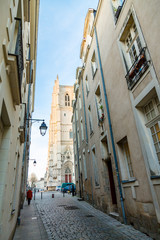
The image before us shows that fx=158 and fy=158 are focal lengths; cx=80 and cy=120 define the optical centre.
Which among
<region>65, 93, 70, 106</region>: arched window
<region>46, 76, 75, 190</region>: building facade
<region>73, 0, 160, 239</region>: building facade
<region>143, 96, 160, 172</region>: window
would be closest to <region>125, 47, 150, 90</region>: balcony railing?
<region>73, 0, 160, 239</region>: building facade

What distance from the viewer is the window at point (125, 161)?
6.35 m

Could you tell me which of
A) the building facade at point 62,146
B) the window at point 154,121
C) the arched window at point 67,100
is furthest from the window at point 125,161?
the arched window at point 67,100

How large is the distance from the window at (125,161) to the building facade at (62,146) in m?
41.8

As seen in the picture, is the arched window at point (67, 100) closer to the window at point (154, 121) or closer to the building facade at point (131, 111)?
the building facade at point (131, 111)

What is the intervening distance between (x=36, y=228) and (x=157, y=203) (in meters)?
4.86

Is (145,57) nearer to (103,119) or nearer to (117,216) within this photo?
(103,119)

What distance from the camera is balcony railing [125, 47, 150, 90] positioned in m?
4.79

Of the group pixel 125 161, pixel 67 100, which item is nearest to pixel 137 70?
pixel 125 161

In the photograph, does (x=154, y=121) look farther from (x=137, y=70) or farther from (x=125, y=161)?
(x=125, y=161)

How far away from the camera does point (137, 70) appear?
5223 millimetres

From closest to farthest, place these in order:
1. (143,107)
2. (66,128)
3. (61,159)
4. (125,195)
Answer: (143,107)
(125,195)
(61,159)
(66,128)

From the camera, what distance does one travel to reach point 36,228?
20.9 feet

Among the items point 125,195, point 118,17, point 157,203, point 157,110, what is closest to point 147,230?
point 157,203

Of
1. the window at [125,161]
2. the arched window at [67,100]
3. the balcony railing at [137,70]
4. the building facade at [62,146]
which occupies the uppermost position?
the arched window at [67,100]
